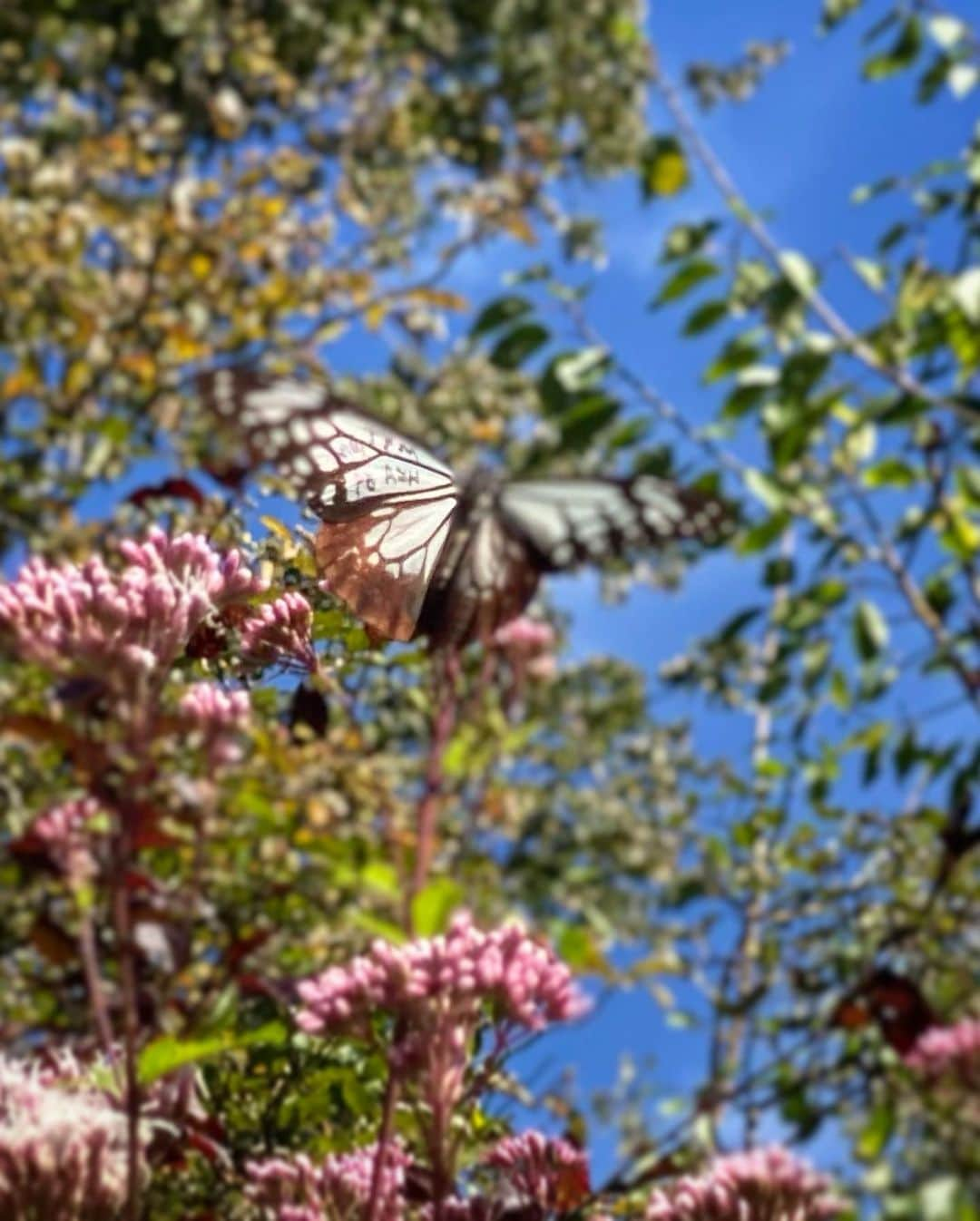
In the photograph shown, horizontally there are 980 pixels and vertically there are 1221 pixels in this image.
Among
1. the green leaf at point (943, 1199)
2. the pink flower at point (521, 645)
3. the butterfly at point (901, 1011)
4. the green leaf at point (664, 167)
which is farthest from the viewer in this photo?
the green leaf at point (664, 167)

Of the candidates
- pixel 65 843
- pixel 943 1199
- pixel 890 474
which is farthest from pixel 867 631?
pixel 65 843

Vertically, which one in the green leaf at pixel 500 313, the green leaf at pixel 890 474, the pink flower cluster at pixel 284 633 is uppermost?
the green leaf at pixel 500 313

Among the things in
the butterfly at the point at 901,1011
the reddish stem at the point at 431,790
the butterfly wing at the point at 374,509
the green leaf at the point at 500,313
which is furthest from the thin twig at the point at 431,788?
the green leaf at the point at 500,313

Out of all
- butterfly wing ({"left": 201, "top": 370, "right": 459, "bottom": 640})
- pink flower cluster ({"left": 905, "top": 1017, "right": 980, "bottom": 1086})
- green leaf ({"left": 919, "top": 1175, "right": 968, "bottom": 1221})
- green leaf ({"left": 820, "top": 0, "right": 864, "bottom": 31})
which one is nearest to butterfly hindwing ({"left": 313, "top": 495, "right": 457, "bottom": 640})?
butterfly wing ({"left": 201, "top": 370, "right": 459, "bottom": 640})

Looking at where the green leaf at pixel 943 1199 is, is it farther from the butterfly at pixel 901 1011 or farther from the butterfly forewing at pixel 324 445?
the butterfly forewing at pixel 324 445

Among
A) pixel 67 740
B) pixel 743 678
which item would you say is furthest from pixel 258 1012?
pixel 743 678

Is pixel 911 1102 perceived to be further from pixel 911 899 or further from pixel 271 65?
pixel 271 65

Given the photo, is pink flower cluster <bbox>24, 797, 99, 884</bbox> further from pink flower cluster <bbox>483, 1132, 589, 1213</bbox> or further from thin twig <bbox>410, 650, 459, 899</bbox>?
pink flower cluster <bbox>483, 1132, 589, 1213</bbox>
